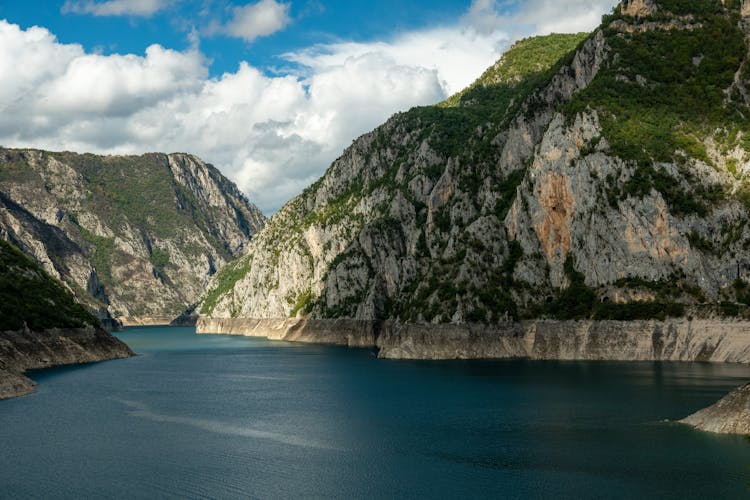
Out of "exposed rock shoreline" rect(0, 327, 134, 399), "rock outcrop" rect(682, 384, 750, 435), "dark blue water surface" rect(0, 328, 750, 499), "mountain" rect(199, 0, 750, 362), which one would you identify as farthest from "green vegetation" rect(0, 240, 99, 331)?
"rock outcrop" rect(682, 384, 750, 435)

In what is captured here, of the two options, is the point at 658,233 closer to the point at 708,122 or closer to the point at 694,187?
the point at 694,187

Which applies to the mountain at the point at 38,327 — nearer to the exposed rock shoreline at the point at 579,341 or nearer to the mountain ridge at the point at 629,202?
the exposed rock shoreline at the point at 579,341

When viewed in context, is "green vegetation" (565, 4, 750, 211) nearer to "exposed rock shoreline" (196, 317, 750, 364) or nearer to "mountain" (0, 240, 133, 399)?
"exposed rock shoreline" (196, 317, 750, 364)

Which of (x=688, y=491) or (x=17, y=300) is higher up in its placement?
(x=17, y=300)

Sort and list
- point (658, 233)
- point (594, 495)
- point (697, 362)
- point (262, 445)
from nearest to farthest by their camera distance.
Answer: point (594, 495)
point (262, 445)
point (697, 362)
point (658, 233)

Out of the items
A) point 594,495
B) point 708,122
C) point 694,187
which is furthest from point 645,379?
point 708,122

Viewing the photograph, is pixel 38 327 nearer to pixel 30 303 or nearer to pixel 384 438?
pixel 30 303
